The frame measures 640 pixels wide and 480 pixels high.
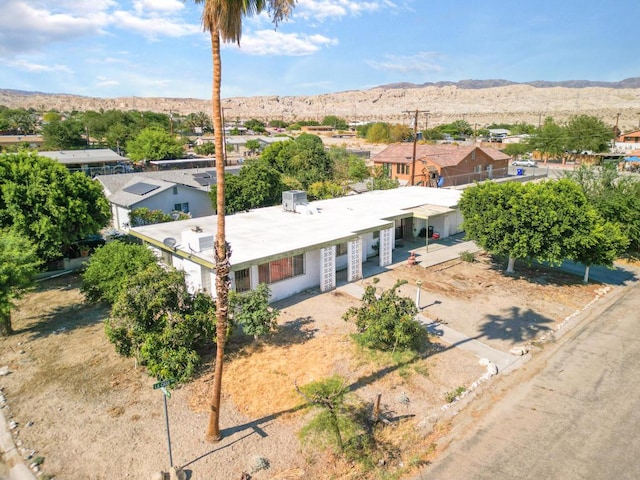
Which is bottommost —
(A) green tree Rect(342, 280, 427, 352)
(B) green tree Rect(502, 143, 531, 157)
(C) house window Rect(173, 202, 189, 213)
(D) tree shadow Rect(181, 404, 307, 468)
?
(D) tree shadow Rect(181, 404, 307, 468)

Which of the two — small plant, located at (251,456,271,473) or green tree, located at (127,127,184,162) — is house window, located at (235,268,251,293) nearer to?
small plant, located at (251,456,271,473)

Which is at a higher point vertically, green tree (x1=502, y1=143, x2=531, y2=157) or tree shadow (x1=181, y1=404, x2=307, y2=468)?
green tree (x1=502, y1=143, x2=531, y2=157)

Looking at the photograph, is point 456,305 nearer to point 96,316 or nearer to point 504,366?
point 504,366

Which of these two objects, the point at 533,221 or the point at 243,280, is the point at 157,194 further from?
the point at 533,221

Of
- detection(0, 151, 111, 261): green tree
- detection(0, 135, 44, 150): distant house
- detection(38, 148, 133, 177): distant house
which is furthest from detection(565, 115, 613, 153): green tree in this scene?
detection(0, 135, 44, 150): distant house

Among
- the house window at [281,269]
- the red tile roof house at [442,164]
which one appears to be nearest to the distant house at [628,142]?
the red tile roof house at [442,164]

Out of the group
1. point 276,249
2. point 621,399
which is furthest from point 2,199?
point 621,399
